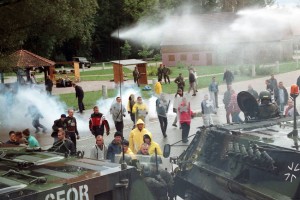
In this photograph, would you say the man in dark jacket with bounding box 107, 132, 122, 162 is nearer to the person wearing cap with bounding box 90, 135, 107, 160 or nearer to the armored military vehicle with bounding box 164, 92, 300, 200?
the person wearing cap with bounding box 90, 135, 107, 160

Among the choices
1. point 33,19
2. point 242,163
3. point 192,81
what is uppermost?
point 33,19

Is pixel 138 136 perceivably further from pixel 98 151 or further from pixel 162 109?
pixel 162 109

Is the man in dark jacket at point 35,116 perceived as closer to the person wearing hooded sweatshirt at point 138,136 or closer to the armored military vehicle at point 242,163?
the person wearing hooded sweatshirt at point 138,136

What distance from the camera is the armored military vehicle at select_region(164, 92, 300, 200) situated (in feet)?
19.2

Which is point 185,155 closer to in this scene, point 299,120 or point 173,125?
point 299,120

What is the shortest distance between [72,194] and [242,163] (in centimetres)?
269

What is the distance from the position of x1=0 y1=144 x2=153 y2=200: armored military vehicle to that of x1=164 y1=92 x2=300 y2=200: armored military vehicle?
5.11ft

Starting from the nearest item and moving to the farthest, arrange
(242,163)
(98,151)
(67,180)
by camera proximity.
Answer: (67,180) → (242,163) → (98,151)

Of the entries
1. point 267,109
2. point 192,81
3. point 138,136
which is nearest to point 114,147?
point 138,136

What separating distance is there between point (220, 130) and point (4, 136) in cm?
1204

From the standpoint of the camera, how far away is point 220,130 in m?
7.39

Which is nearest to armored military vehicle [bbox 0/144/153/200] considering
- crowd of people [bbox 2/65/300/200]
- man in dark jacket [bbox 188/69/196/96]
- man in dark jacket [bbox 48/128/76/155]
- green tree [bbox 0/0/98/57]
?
crowd of people [bbox 2/65/300/200]

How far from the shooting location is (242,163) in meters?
6.41

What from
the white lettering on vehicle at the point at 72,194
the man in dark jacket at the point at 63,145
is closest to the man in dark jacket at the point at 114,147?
the man in dark jacket at the point at 63,145
